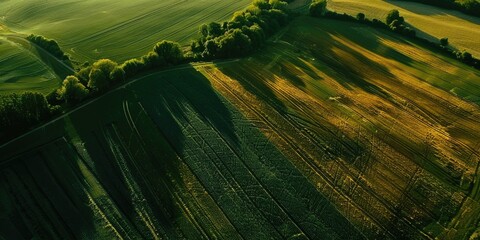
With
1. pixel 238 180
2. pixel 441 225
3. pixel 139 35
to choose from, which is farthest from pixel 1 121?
pixel 441 225

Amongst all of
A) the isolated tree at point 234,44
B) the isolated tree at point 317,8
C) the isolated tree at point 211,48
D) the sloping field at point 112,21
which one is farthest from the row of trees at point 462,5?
the isolated tree at point 211,48

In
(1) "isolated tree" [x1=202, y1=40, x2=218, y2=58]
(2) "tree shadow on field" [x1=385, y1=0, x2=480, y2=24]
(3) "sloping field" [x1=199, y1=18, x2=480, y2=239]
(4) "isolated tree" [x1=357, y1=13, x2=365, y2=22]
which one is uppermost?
(1) "isolated tree" [x1=202, y1=40, x2=218, y2=58]

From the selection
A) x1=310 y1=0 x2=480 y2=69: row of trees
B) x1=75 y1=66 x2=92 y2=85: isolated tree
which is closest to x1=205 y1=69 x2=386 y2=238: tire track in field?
x1=75 y1=66 x2=92 y2=85: isolated tree

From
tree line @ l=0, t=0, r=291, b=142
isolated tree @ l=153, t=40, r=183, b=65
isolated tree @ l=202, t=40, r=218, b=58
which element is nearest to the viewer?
tree line @ l=0, t=0, r=291, b=142

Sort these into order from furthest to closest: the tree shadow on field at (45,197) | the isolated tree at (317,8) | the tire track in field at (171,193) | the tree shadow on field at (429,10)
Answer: the tree shadow on field at (429,10) → the isolated tree at (317,8) → the tire track in field at (171,193) → the tree shadow on field at (45,197)

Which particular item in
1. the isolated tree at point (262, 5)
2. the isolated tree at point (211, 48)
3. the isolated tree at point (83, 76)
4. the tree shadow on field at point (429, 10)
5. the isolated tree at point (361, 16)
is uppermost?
the isolated tree at point (262, 5)

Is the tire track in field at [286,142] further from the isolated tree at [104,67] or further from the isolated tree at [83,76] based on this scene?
the isolated tree at [83,76]

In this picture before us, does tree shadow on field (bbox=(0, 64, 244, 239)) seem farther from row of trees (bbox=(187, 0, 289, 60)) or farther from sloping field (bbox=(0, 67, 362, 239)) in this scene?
row of trees (bbox=(187, 0, 289, 60))
